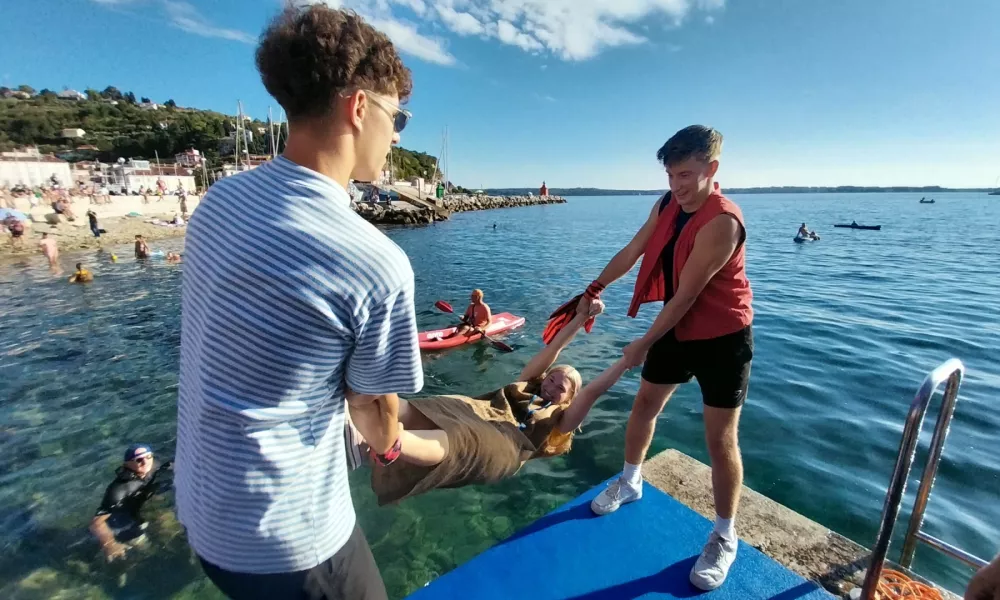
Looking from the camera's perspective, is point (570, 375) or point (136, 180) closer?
point (570, 375)

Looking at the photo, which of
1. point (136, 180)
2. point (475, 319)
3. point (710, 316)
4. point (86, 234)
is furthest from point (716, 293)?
point (136, 180)

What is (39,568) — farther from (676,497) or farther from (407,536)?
(676,497)

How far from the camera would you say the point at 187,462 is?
1421 millimetres

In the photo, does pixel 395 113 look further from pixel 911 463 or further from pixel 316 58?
pixel 911 463

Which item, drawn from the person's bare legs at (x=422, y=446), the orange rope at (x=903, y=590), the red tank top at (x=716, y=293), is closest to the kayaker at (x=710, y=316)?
the red tank top at (x=716, y=293)

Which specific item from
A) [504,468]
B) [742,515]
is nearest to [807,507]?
[742,515]

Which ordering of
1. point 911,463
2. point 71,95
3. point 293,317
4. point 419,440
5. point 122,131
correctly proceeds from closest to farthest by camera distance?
1. point 293,317
2. point 419,440
3. point 911,463
4. point 122,131
5. point 71,95

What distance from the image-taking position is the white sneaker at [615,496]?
3518 mm

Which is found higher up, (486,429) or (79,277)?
(486,429)

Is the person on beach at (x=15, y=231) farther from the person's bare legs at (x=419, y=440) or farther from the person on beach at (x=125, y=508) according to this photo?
the person's bare legs at (x=419, y=440)

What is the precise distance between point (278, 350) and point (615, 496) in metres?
3.08

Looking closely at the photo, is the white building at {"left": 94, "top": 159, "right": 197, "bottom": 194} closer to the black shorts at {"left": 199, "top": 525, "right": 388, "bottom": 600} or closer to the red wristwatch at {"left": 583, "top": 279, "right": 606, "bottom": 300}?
the red wristwatch at {"left": 583, "top": 279, "right": 606, "bottom": 300}

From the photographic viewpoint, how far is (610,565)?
121 inches

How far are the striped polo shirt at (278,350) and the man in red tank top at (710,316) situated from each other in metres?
2.00
